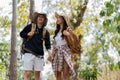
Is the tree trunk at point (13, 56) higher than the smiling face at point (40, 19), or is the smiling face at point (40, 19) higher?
the smiling face at point (40, 19)

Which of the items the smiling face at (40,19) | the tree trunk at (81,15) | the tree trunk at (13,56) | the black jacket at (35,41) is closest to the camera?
the black jacket at (35,41)

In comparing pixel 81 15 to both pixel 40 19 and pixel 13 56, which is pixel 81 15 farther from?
pixel 40 19

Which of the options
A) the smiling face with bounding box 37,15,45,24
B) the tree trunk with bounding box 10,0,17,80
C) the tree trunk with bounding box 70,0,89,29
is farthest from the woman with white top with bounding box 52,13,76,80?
the tree trunk with bounding box 70,0,89,29

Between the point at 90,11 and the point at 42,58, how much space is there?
12140 mm

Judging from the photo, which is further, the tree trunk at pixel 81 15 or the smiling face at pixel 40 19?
the tree trunk at pixel 81 15

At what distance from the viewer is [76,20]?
1561 cm

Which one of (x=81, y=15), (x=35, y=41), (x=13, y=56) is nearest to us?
(x=35, y=41)

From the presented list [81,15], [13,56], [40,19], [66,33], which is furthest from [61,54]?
[81,15]

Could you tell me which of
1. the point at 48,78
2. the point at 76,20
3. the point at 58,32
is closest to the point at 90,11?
the point at 76,20

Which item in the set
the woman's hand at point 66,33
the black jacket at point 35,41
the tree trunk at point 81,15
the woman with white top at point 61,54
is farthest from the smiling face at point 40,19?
the tree trunk at point 81,15

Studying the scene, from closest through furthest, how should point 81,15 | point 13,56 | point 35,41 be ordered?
point 35,41
point 13,56
point 81,15

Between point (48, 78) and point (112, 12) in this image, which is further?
point (48, 78)

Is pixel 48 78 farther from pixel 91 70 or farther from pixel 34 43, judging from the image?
pixel 34 43

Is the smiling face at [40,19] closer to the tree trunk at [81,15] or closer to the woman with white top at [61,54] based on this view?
the woman with white top at [61,54]
